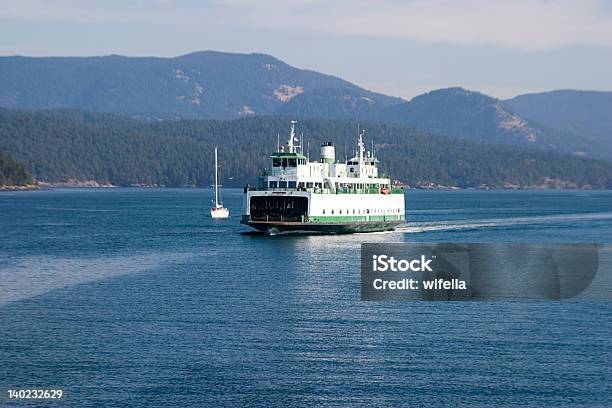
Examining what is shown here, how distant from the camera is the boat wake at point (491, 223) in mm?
132100

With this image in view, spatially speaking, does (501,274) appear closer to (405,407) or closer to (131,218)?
(405,407)

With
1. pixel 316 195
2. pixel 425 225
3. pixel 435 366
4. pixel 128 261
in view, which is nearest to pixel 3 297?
pixel 128 261

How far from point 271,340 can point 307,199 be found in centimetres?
5664

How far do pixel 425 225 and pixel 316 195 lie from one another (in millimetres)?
32858

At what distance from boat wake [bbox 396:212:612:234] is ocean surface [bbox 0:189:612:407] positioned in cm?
4437

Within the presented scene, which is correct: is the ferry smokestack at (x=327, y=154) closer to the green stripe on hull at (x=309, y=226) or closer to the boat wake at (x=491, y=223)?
the green stripe on hull at (x=309, y=226)

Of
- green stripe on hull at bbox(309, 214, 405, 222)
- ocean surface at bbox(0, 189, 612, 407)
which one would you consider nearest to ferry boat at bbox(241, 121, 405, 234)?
green stripe on hull at bbox(309, 214, 405, 222)

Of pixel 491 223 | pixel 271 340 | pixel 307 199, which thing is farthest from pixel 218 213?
pixel 271 340

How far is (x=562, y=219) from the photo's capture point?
528 ft

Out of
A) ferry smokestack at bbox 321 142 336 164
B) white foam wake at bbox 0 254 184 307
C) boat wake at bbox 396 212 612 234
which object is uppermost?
ferry smokestack at bbox 321 142 336 164

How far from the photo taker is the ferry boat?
109 m

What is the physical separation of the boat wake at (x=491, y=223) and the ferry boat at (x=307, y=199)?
9.90 metres

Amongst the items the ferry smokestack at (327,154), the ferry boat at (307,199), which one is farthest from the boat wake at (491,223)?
the ferry smokestack at (327,154)

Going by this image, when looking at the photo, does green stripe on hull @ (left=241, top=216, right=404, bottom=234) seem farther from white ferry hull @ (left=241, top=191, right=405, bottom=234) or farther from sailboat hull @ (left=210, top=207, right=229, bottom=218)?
sailboat hull @ (left=210, top=207, right=229, bottom=218)
